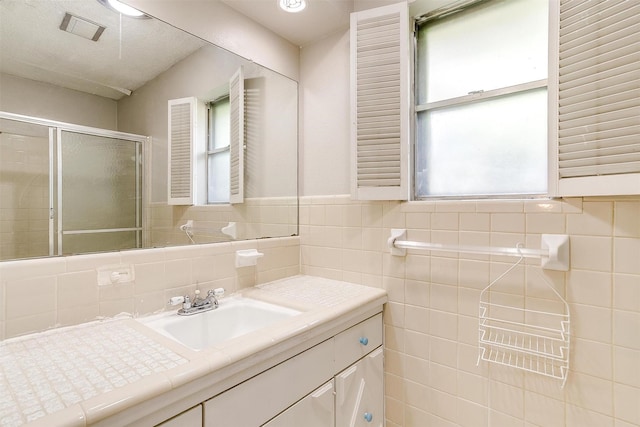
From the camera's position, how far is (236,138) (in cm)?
165

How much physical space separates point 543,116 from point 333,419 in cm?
148

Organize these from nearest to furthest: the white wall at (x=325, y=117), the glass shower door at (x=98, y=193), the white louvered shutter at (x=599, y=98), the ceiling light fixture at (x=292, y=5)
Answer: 1. the white louvered shutter at (x=599, y=98)
2. the glass shower door at (x=98, y=193)
3. the ceiling light fixture at (x=292, y=5)
4. the white wall at (x=325, y=117)

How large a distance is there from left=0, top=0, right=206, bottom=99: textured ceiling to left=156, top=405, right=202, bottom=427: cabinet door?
3.73 ft

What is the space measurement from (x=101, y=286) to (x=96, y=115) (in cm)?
63

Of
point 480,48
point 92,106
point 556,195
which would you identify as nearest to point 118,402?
point 92,106

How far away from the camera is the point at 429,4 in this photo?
1.42 metres

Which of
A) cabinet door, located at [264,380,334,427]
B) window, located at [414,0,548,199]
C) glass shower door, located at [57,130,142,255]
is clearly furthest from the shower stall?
window, located at [414,0,548,199]

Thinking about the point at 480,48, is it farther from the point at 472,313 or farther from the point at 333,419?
the point at 333,419

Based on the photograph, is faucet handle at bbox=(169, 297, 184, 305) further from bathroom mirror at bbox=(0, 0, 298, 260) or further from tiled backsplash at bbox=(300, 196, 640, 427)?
tiled backsplash at bbox=(300, 196, 640, 427)

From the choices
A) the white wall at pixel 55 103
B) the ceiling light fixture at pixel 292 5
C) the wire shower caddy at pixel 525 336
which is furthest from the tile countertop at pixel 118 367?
the ceiling light fixture at pixel 292 5

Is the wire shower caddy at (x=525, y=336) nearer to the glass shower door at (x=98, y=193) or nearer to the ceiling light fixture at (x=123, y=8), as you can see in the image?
the glass shower door at (x=98, y=193)

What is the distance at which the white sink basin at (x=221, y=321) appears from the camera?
46.2 inches

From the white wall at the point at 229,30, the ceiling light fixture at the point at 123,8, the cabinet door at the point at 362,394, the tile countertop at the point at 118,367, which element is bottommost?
the cabinet door at the point at 362,394

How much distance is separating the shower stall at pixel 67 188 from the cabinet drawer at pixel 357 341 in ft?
2.97
